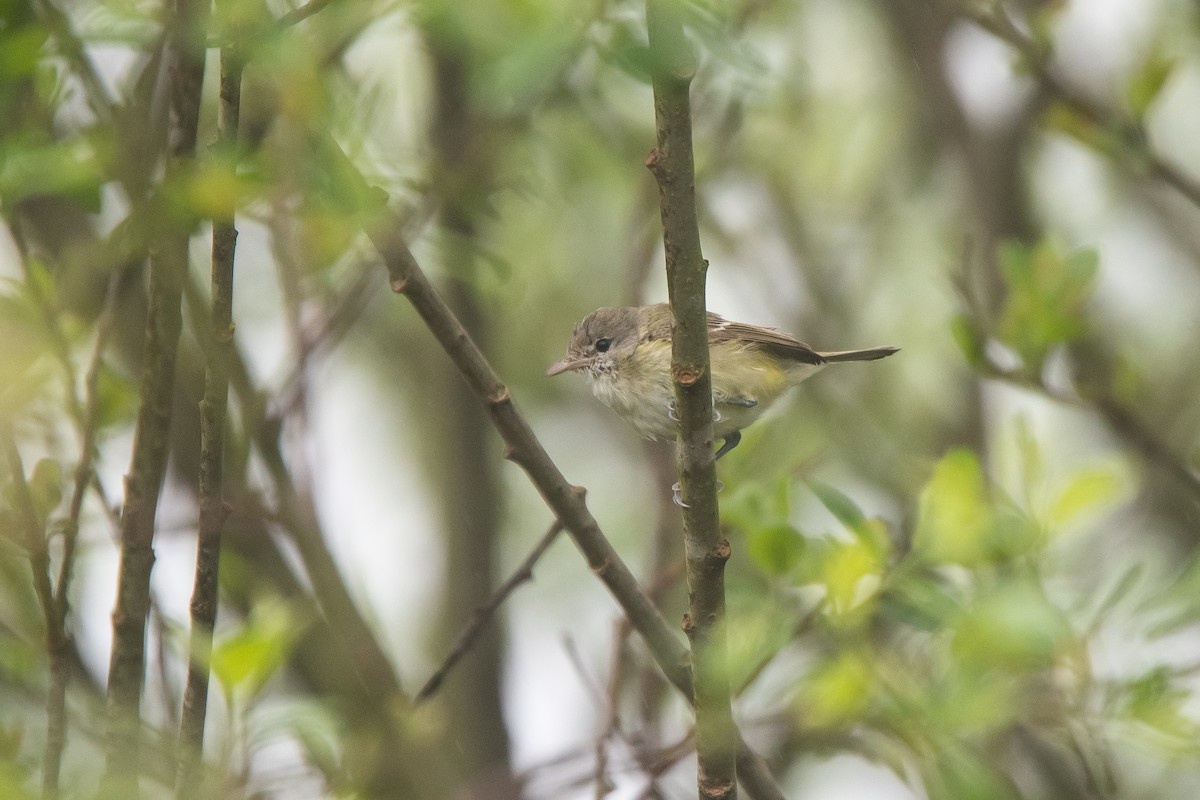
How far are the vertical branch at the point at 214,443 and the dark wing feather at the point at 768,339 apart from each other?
2.66 metres

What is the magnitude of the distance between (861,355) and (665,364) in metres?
0.82

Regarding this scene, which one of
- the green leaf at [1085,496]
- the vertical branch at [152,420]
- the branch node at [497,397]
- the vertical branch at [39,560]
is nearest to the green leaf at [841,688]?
the green leaf at [1085,496]

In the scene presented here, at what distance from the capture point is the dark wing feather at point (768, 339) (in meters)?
5.07

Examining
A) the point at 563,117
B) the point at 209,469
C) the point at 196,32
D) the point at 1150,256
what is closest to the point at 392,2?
the point at 196,32

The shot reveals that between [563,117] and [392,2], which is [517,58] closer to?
[392,2]

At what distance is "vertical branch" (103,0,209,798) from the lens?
2.79 m

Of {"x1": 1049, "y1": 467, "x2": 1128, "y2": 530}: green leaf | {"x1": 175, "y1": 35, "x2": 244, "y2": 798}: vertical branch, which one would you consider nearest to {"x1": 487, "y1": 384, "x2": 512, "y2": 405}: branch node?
{"x1": 175, "y1": 35, "x2": 244, "y2": 798}: vertical branch

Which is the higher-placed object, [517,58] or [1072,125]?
[1072,125]

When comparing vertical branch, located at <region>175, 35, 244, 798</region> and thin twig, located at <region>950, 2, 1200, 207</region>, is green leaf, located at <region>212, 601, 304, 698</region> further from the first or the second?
thin twig, located at <region>950, 2, 1200, 207</region>

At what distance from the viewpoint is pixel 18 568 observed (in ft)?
11.3

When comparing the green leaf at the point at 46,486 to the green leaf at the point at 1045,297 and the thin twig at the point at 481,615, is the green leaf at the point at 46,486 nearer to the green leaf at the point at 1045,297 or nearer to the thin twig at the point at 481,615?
the thin twig at the point at 481,615

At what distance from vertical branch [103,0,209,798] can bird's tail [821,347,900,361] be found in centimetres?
289

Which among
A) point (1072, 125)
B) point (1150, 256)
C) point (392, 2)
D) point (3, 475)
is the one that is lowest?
point (3, 475)

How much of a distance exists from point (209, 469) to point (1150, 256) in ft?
19.0
